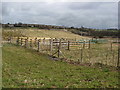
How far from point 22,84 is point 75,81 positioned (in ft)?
9.10

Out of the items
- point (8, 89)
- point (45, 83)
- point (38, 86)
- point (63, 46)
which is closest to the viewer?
point (8, 89)

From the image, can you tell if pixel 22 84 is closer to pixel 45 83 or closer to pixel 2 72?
pixel 45 83

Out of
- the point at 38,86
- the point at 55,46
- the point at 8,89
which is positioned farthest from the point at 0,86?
the point at 55,46

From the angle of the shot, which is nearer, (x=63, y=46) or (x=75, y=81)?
(x=75, y=81)

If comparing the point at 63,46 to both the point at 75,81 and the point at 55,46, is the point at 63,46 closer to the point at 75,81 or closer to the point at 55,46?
the point at 55,46

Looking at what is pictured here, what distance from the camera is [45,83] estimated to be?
30.4ft

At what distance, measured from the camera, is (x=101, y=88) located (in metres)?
8.47

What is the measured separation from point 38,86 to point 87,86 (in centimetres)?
230

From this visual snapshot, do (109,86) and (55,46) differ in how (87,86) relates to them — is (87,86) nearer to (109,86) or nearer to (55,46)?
(109,86)

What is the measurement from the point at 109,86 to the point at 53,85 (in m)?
2.70

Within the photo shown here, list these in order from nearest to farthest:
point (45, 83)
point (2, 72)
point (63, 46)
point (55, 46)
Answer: point (45, 83)
point (2, 72)
point (55, 46)
point (63, 46)

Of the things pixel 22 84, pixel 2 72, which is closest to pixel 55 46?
pixel 2 72

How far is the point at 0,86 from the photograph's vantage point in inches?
336

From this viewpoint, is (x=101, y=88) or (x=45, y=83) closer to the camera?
(x=101, y=88)
